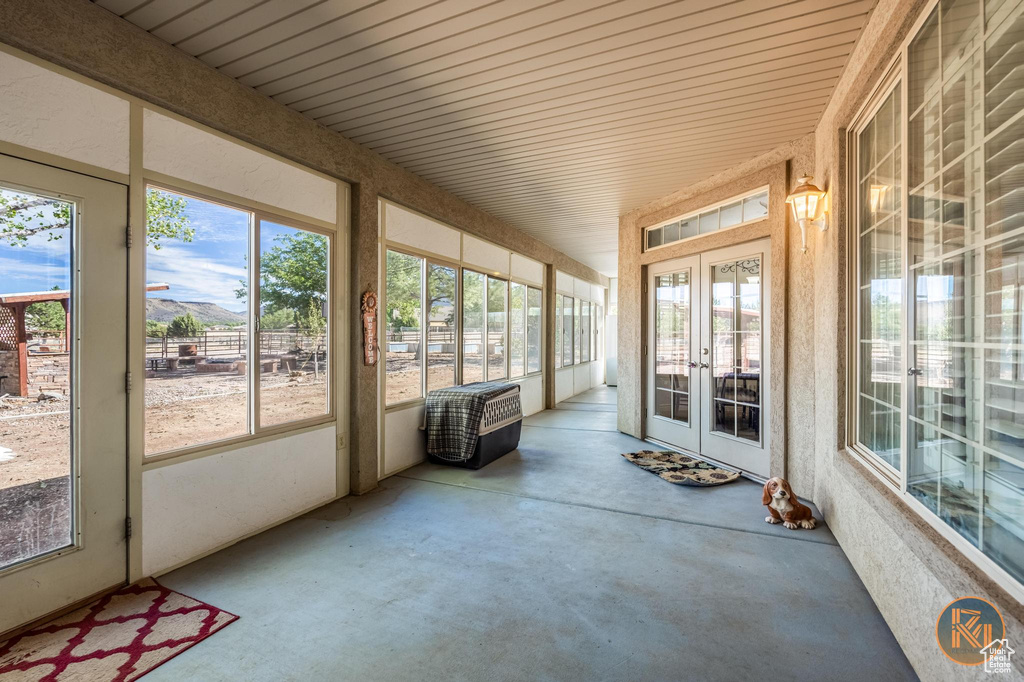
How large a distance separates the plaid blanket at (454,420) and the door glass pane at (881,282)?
320cm

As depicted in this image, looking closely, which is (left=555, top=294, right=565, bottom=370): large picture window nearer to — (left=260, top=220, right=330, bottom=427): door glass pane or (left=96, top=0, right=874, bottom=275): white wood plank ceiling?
(left=96, top=0, right=874, bottom=275): white wood plank ceiling

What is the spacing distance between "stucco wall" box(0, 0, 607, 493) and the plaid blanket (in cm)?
87

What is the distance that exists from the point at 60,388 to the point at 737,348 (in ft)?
16.5

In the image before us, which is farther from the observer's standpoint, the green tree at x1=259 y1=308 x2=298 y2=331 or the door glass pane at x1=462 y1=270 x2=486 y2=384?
the door glass pane at x1=462 y1=270 x2=486 y2=384

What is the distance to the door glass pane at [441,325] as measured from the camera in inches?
205

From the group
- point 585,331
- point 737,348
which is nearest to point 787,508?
point 737,348

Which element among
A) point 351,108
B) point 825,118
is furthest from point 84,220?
point 825,118

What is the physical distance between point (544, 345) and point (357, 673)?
6.85 meters

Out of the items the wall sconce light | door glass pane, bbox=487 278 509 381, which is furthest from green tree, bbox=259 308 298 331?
the wall sconce light

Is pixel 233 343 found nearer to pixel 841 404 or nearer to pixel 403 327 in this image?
pixel 403 327

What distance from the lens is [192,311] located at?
2852 mm

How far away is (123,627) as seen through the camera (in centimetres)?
216

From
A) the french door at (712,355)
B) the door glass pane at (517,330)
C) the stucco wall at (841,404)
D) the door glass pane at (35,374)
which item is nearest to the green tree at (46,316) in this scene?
the door glass pane at (35,374)

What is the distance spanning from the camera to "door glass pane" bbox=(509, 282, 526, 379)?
7133 millimetres
